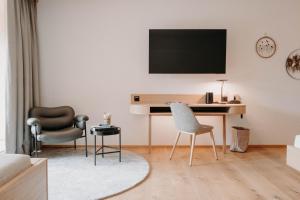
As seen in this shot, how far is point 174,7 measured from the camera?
4.20 meters

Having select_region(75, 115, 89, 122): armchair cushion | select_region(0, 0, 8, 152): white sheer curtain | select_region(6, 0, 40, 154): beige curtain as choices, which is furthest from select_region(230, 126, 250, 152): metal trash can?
select_region(0, 0, 8, 152): white sheer curtain

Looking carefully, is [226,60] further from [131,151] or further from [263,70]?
[131,151]

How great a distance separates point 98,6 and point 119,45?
710 mm

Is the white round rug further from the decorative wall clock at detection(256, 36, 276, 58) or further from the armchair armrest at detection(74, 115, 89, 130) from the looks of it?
the decorative wall clock at detection(256, 36, 276, 58)

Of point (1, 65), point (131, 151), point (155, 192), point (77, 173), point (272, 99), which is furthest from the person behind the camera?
point (272, 99)

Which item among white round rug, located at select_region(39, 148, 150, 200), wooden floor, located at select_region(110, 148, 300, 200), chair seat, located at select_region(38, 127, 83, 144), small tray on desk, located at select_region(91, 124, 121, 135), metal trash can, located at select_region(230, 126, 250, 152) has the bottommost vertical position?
wooden floor, located at select_region(110, 148, 300, 200)

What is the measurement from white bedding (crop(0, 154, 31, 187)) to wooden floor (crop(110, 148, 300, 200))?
0.93 meters

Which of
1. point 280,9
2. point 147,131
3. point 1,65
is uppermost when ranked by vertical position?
point 280,9

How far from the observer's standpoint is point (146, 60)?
4.27 metres

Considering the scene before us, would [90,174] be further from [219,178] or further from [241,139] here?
[241,139]

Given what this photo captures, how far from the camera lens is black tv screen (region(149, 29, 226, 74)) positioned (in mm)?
4156

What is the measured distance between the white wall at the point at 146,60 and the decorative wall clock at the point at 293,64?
82 millimetres

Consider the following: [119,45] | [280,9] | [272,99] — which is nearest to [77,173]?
[119,45]

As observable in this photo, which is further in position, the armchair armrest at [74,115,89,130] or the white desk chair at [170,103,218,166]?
the armchair armrest at [74,115,89,130]
